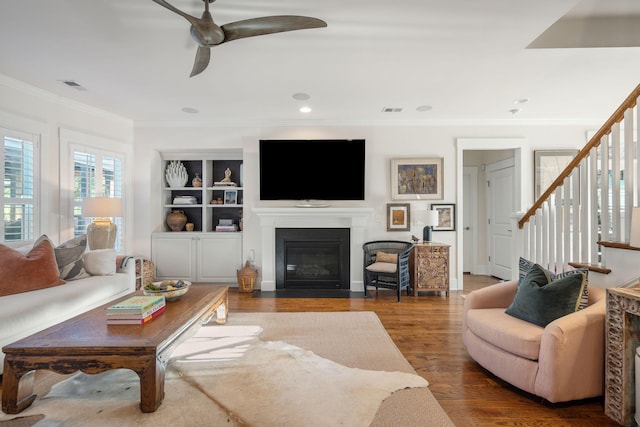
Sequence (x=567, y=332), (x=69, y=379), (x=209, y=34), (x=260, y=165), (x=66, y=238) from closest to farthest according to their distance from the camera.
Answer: (x=567, y=332)
(x=209, y=34)
(x=69, y=379)
(x=66, y=238)
(x=260, y=165)

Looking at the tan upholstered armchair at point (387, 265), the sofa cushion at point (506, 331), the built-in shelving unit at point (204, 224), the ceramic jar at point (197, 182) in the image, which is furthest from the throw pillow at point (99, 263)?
the sofa cushion at point (506, 331)

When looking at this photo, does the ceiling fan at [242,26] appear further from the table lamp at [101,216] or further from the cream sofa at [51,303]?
the table lamp at [101,216]

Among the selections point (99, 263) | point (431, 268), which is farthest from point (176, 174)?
point (431, 268)

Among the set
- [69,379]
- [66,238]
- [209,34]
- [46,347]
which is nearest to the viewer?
[46,347]

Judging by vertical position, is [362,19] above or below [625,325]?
above

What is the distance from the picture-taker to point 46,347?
162 cm

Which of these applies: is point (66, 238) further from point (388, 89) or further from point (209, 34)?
point (388, 89)

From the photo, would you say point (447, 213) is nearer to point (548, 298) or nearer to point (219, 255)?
point (548, 298)

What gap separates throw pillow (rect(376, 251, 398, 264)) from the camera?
167 inches

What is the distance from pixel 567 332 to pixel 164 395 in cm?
239

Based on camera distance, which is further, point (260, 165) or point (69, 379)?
point (260, 165)

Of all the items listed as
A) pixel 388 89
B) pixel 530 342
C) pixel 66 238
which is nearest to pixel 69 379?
pixel 66 238

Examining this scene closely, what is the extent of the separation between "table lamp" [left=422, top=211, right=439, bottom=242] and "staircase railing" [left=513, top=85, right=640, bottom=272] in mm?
1283

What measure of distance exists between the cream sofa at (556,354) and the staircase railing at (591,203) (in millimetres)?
565
